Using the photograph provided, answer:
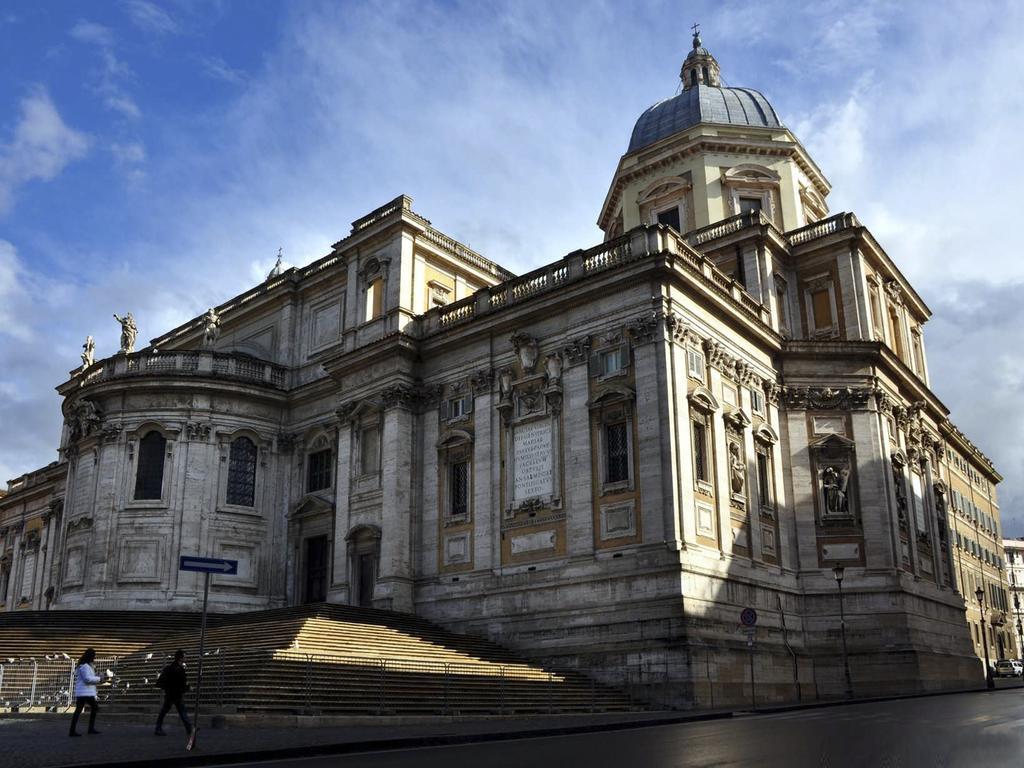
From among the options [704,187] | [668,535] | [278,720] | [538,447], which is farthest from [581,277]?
[278,720]

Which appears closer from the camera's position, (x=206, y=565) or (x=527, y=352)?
(x=206, y=565)

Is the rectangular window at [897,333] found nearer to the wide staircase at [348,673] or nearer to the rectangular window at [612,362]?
the rectangular window at [612,362]

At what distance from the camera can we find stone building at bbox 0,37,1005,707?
2930 cm

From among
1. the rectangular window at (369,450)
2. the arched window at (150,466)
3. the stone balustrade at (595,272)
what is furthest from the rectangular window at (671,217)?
the arched window at (150,466)

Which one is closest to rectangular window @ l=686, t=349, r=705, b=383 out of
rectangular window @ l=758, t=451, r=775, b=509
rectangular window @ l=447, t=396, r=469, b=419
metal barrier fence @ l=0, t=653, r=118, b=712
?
rectangular window @ l=758, t=451, r=775, b=509

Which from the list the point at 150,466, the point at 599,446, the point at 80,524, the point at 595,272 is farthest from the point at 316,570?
the point at 595,272

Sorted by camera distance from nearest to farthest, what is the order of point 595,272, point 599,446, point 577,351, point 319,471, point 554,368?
point 599,446
point 595,272
point 577,351
point 554,368
point 319,471

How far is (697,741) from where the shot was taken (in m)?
14.4

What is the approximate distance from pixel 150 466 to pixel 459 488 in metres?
14.2

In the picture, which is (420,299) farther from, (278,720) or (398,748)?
(398,748)

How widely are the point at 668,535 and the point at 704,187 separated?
21366 mm

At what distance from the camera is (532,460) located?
31969 millimetres

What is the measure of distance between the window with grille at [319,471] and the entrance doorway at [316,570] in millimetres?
2201

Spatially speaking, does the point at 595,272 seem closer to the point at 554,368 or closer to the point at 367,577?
the point at 554,368
